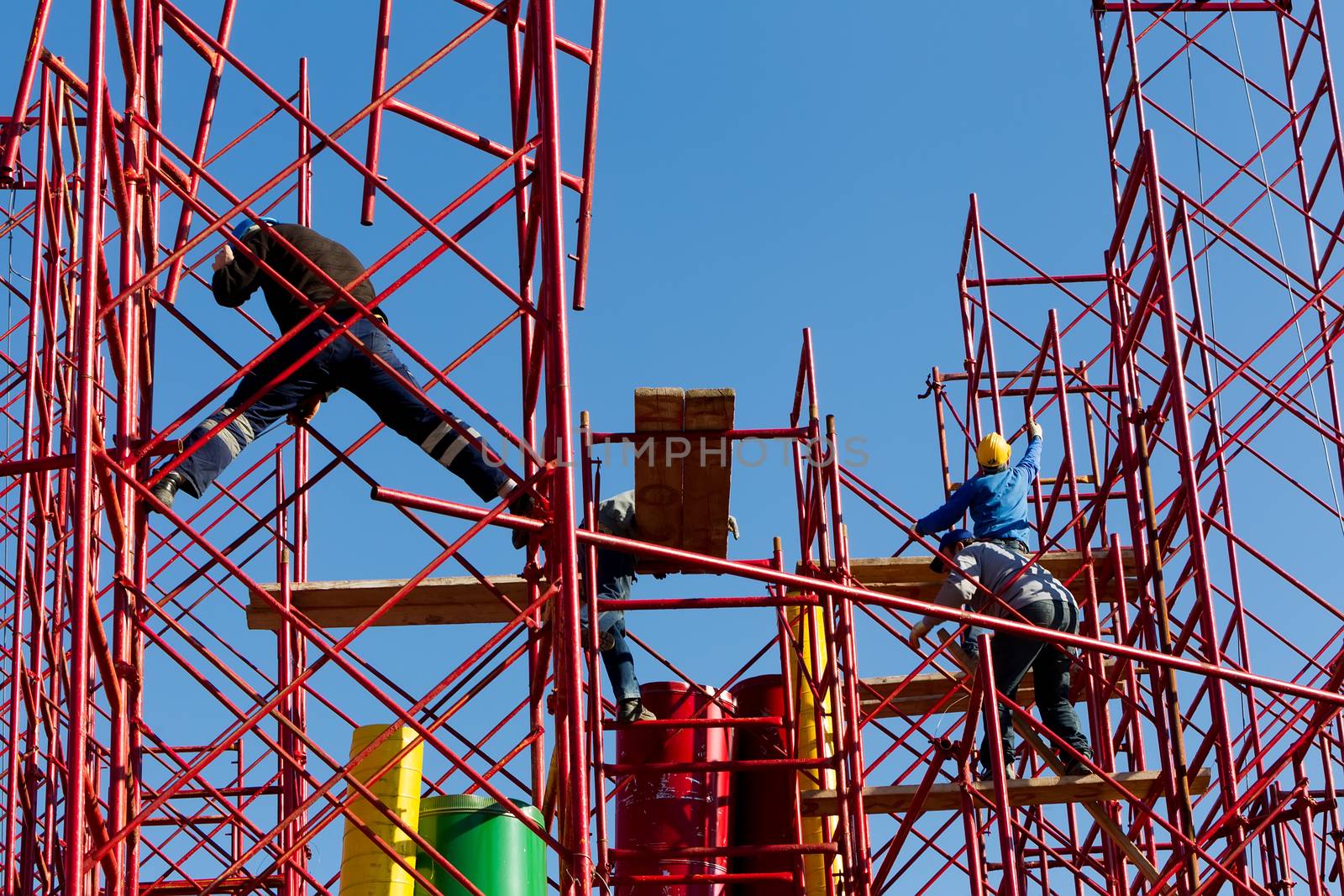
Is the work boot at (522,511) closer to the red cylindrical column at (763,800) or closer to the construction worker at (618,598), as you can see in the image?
the construction worker at (618,598)

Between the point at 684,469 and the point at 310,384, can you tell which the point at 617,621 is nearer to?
the point at 684,469

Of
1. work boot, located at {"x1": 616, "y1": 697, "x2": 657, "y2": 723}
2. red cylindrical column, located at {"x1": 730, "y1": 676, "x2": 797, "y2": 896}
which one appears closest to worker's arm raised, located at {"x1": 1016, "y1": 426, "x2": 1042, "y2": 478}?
red cylindrical column, located at {"x1": 730, "y1": 676, "x2": 797, "y2": 896}

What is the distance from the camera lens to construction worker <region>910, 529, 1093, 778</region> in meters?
12.4

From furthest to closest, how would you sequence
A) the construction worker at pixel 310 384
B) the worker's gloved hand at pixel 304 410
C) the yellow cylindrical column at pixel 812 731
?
the yellow cylindrical column at pixel 812 731
the worker's gloved hand at pixel 304 410
the construction worker at pixel 310 384

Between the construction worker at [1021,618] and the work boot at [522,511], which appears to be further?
the construction worker at [1021,618]

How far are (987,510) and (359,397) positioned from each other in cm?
455

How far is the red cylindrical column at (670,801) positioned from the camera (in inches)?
503

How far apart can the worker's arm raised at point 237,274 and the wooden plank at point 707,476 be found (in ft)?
7.73

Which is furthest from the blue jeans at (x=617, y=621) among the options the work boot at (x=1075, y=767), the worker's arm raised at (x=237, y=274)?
→ the worker's arm raised at (x=237, y=274)

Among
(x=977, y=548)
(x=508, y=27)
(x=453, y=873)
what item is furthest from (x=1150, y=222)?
(x=453, y=873)

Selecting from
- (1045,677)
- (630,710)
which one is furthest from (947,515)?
(630,710)

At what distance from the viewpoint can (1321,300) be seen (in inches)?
550

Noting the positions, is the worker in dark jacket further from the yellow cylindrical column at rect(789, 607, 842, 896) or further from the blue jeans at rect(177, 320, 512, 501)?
the blue jeans at rect(177, 320, 512, 501)

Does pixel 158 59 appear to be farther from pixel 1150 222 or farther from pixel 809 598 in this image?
pixel 1150 222
